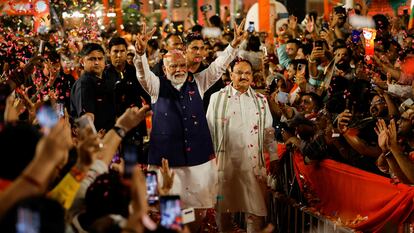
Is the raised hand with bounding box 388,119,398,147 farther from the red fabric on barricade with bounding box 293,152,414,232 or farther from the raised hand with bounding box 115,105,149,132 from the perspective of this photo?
the raised hand with bounding box 115,105,149,132

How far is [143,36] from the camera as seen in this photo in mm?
6461

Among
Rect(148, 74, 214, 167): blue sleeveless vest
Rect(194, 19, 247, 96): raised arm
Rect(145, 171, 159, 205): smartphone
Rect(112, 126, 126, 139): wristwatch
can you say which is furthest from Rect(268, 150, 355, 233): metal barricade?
Rect(145, 171, 159, 205): smartphone

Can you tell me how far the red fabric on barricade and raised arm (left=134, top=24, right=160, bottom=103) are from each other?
169cm

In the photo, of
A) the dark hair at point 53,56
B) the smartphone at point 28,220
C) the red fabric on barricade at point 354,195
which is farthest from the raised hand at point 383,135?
the dark hair at point 53,56

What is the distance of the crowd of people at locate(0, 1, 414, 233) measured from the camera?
143 inches

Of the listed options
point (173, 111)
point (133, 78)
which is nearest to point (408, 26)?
point (133, 78)

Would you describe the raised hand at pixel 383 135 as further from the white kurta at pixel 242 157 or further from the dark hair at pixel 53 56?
the dark hair at pixel 53 56

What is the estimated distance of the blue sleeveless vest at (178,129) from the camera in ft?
22.3

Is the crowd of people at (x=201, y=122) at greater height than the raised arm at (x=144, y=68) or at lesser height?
lesser

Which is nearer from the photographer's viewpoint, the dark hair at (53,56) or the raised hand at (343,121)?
the raised hand at (343,121)

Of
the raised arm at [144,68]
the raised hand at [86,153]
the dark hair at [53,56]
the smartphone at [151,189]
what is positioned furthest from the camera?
the dark hair at [53,56]

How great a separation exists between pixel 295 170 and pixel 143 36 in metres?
2.24

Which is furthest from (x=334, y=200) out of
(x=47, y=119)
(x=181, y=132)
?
(x=47, y=119)

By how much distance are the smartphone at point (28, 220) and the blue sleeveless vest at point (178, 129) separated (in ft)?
13.4
